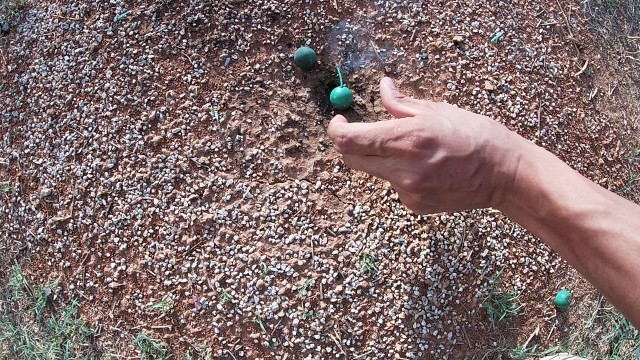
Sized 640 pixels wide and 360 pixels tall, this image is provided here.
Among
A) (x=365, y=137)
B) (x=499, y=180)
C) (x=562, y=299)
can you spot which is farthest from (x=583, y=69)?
(x=365, y=137)

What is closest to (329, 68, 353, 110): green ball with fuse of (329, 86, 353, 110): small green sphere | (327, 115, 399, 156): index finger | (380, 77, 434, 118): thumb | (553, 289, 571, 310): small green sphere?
(329, 86, 353, 110): small green sphere

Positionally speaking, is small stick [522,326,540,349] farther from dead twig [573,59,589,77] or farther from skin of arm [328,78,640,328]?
dead twig [573,59,589,77]

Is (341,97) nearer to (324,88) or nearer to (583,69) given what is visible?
(324,88)

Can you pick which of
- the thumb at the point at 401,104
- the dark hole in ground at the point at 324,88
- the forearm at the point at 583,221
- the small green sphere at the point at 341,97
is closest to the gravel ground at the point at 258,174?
the dark hole in ground at the point at 324,88

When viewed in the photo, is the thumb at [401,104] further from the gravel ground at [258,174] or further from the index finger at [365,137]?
the gravel ground at [258,174]

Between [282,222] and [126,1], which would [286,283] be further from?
[126,1]

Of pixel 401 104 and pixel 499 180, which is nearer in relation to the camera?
pixel 499 180
